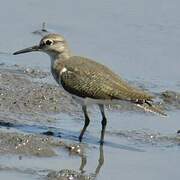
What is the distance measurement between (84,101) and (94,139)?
0.45m

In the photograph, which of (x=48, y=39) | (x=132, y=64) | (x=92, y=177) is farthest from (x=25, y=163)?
(x=132, y=64)

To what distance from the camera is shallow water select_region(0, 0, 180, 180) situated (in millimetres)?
9148

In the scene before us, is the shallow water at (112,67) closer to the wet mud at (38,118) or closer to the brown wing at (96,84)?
the wet mud at (38,118)

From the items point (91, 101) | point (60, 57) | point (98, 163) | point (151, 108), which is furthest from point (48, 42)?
point (98, 163)

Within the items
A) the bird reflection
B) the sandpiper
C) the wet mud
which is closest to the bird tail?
the sandpiper

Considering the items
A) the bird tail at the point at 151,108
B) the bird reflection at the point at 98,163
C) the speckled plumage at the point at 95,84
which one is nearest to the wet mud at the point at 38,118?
the bird reflection at the point at 98,163

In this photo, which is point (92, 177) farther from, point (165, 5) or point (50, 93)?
point (165, 5)

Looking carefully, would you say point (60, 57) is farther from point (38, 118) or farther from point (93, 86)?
point (38, 118)

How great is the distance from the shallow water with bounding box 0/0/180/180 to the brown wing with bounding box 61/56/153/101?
1.51ft

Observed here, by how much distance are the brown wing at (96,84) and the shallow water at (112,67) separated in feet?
1.51

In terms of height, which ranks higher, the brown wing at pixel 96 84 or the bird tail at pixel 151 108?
the brown wing at pixel 96 84

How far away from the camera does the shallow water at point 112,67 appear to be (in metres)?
9.15

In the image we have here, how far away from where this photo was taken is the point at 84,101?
10258mm

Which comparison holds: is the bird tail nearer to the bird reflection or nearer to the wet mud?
the wet mud
